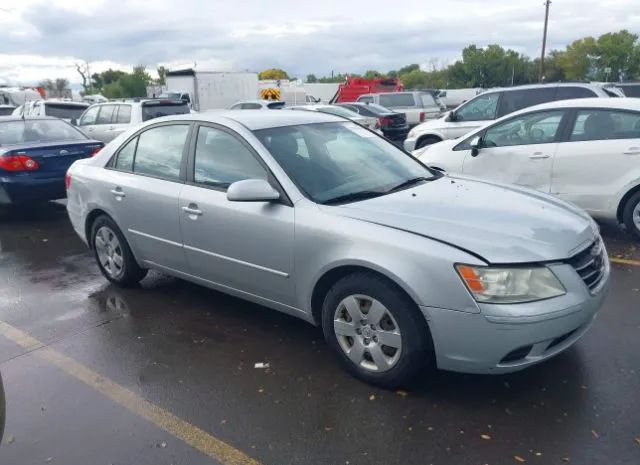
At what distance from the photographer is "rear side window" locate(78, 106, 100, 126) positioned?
13.4m

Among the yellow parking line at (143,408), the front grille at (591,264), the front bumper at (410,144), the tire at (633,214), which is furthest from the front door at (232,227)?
the front bumper at (410,144)

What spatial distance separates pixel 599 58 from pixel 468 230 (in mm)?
78756

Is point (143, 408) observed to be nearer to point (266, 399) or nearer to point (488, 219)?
point (266, 399)

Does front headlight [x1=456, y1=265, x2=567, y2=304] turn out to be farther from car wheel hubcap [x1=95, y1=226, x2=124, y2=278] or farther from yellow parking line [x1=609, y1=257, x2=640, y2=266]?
car wheel hubcap [x1=95, y1=226, x2=124, y2=278]

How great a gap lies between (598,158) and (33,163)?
726 cm

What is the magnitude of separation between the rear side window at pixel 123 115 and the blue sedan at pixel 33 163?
3.89 meters

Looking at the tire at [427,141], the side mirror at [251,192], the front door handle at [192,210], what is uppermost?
the side mirror at [251,192]

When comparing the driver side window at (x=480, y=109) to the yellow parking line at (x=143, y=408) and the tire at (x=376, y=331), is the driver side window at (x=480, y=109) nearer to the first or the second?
the tire at (x=376, y=331)

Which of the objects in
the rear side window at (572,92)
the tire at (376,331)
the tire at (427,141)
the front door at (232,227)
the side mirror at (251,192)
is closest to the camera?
the tire at (376,331)

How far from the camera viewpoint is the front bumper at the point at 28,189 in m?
8.08

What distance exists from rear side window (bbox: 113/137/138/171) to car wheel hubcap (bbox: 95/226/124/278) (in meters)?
0.58

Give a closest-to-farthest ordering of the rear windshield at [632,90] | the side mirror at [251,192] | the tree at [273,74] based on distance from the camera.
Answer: the side mirror at [251,192] < the rear windshield at [632,90] < the tree at [273,74]

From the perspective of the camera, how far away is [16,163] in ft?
26.6

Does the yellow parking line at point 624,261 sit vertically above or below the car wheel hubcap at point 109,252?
below
